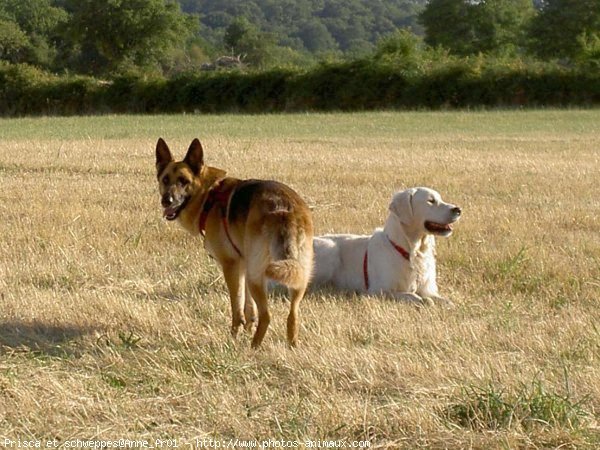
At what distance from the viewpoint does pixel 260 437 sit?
5129mm

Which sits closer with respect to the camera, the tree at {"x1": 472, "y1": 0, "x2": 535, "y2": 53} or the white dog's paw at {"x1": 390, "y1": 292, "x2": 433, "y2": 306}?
the white dog's paw at {"x1": 390, "y1": 292, "x2": 433, "y2": 306}

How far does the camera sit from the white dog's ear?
8.77m

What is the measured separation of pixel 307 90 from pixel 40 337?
4909 centimetres

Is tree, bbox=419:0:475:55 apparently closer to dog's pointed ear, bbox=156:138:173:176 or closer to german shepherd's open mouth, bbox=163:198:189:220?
dog's pointed ear, bbox=156:138:173:176

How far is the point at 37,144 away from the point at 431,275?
18.4 m

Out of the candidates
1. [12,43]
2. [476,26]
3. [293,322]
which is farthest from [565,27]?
[293,322]

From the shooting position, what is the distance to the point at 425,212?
342 inches

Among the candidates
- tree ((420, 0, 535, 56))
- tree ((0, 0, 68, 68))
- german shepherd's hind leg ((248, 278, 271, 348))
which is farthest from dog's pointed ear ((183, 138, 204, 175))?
tree ((0, 0, 68, 68))

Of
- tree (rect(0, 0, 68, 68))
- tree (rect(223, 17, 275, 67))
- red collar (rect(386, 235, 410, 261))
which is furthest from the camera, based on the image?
tree (rect(223, 17, 275, 67))

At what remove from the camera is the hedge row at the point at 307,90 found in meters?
51.6

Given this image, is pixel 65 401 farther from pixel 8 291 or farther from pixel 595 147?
pixel 595 147

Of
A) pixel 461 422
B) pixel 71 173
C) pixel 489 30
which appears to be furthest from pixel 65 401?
pixel 489 30

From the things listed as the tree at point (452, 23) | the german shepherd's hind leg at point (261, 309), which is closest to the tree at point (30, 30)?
the tree at point (452, 23)

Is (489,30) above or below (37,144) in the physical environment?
above
